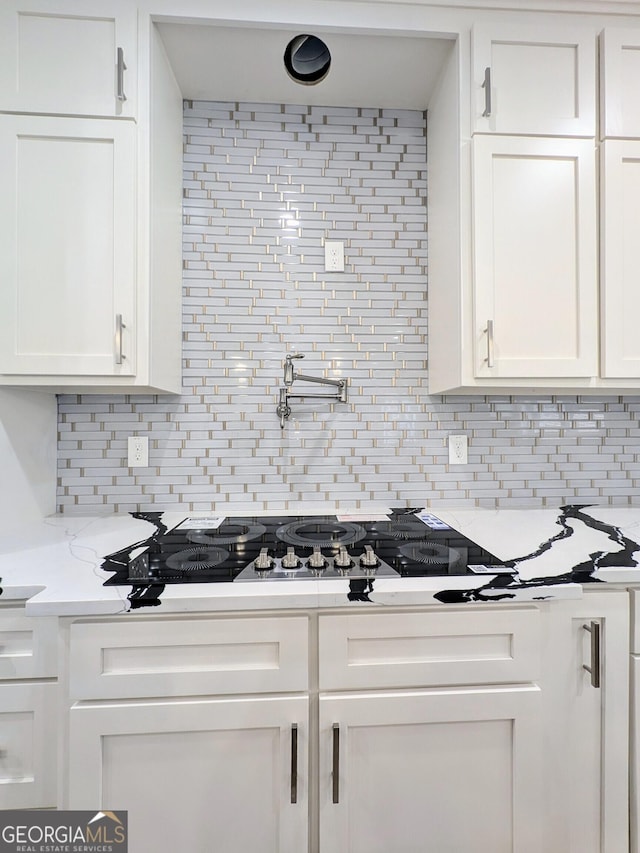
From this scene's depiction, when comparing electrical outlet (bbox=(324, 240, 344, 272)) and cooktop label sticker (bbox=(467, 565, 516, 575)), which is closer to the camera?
cooktop label sticker (bbox=(467, 565, 516, 575))

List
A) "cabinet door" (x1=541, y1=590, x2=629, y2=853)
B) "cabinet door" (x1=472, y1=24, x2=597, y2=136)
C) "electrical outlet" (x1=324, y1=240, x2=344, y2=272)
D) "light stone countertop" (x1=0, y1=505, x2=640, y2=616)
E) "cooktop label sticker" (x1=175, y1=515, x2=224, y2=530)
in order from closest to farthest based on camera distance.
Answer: "light stone countertop" (x1=0, y1=505, x2=640, y2=616), "cabinet door" (x1=541, y1=590, x2=629, y2=853), "cabinet door" (x1=472, y1=24, x2=597, y2=136), "cooktop label sticker" (x1=175, y1=515, x2=224, y2=530), "electrical outlet" (x1=324, y1=240, x2=344, y2=272)

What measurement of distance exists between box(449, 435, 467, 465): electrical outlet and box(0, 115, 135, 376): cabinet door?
1.18 m

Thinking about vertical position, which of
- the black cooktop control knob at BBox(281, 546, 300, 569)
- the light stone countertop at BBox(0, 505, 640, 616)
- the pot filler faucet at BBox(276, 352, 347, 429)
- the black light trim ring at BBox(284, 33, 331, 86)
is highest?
the black light trim ring at BBox(284, 33, 331, 86)

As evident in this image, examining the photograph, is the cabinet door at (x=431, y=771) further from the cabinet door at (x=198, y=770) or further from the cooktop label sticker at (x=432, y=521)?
the cooktop label sticker at (x=432, y=521)

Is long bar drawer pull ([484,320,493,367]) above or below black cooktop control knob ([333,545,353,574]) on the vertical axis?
above

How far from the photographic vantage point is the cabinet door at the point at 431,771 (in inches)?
40.7

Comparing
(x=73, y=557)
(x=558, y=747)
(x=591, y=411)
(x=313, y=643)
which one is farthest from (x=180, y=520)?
(x=591, y=411)

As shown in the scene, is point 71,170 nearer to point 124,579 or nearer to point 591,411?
point 124,579

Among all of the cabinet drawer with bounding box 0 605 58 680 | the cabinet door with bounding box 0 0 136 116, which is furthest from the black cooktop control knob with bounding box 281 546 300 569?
the cabinet door with bounding box 0 0 136 116

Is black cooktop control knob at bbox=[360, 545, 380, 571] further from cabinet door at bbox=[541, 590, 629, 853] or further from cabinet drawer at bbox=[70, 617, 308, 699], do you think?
cabinet door at bbox=[541, 590, 629, 853]

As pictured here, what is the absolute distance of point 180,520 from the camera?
5.34 feet

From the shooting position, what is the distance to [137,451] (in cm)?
170

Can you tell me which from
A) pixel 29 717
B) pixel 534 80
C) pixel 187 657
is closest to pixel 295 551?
pixel 187 657

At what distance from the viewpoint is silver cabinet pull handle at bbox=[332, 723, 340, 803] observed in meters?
1.02
